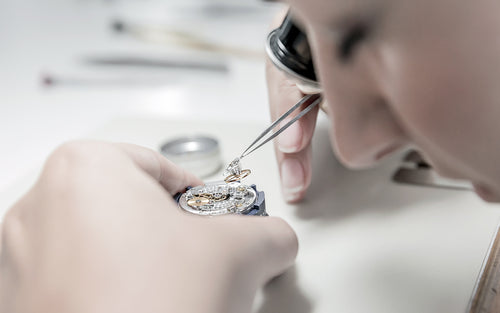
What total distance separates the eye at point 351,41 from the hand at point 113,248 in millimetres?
202

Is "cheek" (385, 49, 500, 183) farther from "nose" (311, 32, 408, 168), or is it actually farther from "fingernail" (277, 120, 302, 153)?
"fingernail" (277, 120, 302, 153)

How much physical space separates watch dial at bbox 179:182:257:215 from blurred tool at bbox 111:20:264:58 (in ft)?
2.98

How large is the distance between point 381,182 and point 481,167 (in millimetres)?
397

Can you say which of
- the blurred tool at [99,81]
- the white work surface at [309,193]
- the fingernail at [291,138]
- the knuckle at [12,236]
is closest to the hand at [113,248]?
the knuckle at [12,236]

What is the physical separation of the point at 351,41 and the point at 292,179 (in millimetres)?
380

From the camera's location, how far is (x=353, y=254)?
58 cm

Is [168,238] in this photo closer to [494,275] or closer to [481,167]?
[481,167]

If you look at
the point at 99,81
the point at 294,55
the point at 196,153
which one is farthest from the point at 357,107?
the point at 99,81

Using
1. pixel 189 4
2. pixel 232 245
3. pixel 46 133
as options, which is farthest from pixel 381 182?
pixel 189 4

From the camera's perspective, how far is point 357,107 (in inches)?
14.2

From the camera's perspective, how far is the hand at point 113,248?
1.22 ft

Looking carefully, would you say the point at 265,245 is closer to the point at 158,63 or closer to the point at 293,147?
the point at 293,147

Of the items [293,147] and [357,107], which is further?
[293,147]

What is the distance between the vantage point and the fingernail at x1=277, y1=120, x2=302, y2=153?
2.25 ft
